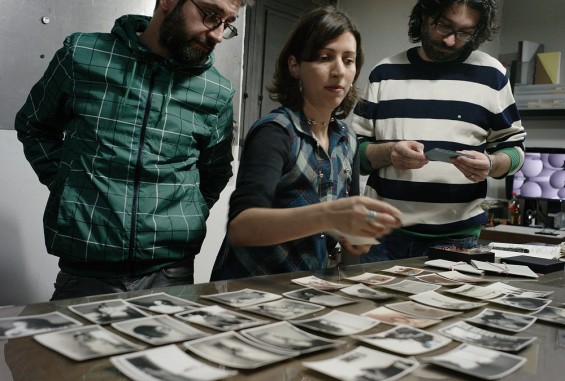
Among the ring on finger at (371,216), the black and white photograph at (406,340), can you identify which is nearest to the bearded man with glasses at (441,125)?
the ring on finger at (371,216)

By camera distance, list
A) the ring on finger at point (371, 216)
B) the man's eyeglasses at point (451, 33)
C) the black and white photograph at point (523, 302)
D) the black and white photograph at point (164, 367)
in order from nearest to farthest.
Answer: the black and white photograph at point (164, 367), the ring on finger at point (371, 216), the black and white photograph at point (523, 302), the man's eyeglasses at point (451, 33)

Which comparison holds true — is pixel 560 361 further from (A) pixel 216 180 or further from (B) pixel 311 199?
(A) pixel 216 180

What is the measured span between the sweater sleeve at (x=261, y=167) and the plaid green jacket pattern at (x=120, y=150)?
262 millimetres

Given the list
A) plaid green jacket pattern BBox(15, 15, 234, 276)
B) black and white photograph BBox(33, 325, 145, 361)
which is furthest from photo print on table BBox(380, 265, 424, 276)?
black and white photograph BBox(33, 325, 145, 361)

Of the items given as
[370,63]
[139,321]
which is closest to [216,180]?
[139,321]

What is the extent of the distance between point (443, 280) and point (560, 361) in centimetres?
54

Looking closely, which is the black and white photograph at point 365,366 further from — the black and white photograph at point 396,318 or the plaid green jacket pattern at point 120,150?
the plaid green jacket pattern at point 120,150

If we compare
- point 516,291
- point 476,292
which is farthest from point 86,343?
point 516,291

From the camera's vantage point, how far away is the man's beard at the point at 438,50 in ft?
6.14

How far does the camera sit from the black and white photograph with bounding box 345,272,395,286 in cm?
137

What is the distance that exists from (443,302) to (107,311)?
0.69 m

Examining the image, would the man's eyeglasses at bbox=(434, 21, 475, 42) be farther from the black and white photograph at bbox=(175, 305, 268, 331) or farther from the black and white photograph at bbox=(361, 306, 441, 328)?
the black and white photograph at bbox=(175, 305, 268, 331)

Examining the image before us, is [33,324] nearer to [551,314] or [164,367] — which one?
[164,367]

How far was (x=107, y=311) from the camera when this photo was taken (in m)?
1.00
